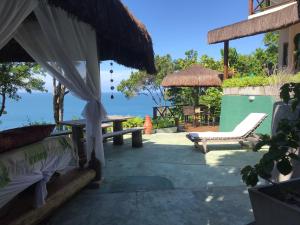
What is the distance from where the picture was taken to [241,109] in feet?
33.7

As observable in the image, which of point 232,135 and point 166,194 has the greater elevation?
point 232,135

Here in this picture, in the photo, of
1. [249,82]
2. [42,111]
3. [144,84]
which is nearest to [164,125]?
[249,82]

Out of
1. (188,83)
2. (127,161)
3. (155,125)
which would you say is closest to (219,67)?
(188,83)

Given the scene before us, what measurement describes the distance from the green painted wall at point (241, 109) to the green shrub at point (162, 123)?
93.5 inches

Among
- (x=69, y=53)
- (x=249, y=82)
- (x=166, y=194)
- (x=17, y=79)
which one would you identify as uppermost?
(x=17, y=79)

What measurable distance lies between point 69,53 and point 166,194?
7.70 feet

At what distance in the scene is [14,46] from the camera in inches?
257

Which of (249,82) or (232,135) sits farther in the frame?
(249,82)

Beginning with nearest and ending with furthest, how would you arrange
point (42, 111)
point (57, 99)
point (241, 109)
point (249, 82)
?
point (249, 82) → point (241, 109) → point (57, 99) → point (42, 111)

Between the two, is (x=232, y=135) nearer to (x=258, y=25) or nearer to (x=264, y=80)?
(x=264, y=80)

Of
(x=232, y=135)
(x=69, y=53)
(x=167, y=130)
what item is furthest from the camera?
(x=167, y=130)

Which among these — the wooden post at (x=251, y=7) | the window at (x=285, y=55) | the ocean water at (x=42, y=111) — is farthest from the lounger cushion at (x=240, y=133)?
the wooden post at (x=251, y=7)

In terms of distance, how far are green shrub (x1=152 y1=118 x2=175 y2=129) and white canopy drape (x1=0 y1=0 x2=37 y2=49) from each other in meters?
9.70

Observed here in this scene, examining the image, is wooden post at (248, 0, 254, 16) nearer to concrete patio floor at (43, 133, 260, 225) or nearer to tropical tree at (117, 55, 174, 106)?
concrete patio floor at (43, 133, 260, 225)
